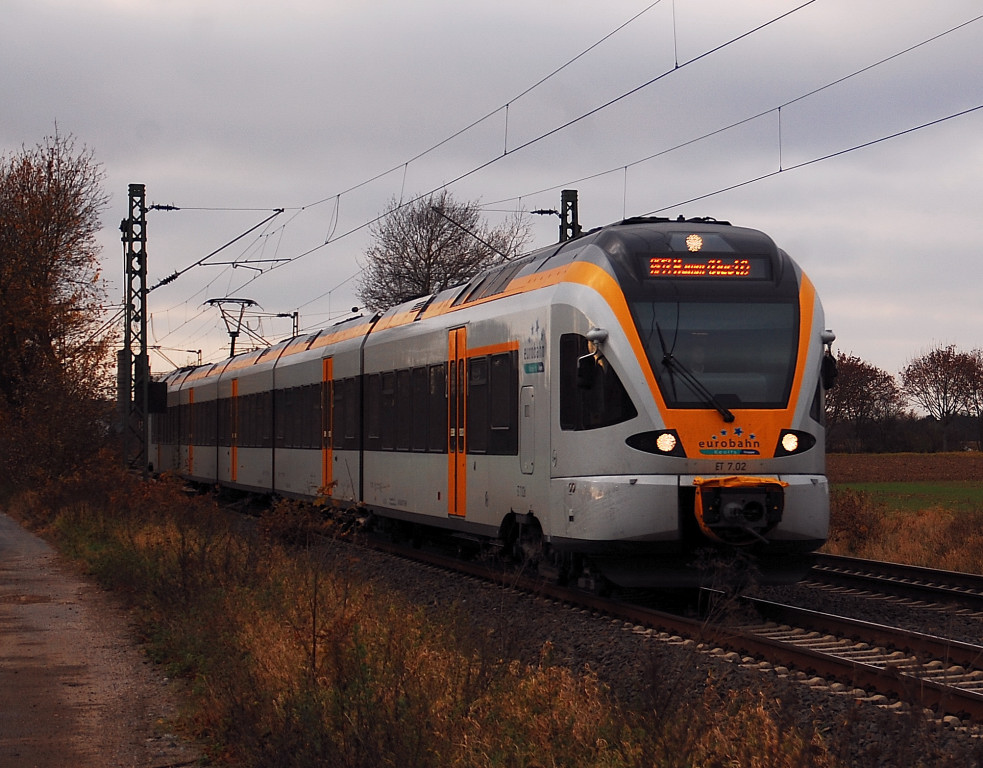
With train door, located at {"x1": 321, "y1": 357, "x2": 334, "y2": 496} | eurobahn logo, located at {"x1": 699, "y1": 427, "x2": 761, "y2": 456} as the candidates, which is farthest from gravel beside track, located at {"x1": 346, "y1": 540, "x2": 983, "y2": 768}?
train door, located at {"x1": 321, "y1": 357, "x2": 334, "y2": 496}

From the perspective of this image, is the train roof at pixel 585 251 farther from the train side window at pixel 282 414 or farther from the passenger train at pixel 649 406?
the train side window at pixel 282 414

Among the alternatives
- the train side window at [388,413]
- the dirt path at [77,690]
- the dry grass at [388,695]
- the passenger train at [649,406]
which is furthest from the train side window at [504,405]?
the dirt path at [77,690]

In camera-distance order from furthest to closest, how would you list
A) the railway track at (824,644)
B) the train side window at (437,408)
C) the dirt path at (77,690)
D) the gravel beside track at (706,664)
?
the train side window at (437,408) < the railway track at (824,644) < the dirt path at (77,690) < the gravel beside track at (706,664)

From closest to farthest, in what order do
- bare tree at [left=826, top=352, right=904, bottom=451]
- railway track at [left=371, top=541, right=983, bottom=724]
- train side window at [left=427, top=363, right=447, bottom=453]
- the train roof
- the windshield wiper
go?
railway track at [left=371, top=541, right=983, bottom=724], the windshield wiper, the train roof, train side window at [left=427, top=363, right=447, bottom=453], bare tree at [left=826, top=352, right=904, bottom=451]

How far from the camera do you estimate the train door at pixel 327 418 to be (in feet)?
70.3

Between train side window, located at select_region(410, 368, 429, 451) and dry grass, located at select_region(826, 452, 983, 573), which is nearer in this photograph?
train side window, located at select_region(410, 368, 429, 451)

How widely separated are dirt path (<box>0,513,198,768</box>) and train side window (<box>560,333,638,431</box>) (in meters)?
4.30

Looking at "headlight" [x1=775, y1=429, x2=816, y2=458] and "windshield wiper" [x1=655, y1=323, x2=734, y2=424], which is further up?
"windshield wiper" [x1=655, y1=323, x2=734, y2=424]

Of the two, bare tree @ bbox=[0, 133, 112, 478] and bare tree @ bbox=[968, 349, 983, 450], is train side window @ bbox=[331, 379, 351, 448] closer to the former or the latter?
bare tree @ bbox=[0, 133, 112, 478]

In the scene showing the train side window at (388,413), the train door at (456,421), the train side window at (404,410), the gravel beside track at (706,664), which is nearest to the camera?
the gravel beside track at (706,664)

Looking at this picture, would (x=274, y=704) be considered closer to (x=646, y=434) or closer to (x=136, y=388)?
(x=646, y=434)

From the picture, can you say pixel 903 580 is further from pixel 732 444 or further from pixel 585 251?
pixel 585 251

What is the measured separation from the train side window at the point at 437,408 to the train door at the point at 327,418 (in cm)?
507

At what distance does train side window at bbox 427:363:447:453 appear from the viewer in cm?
1603
